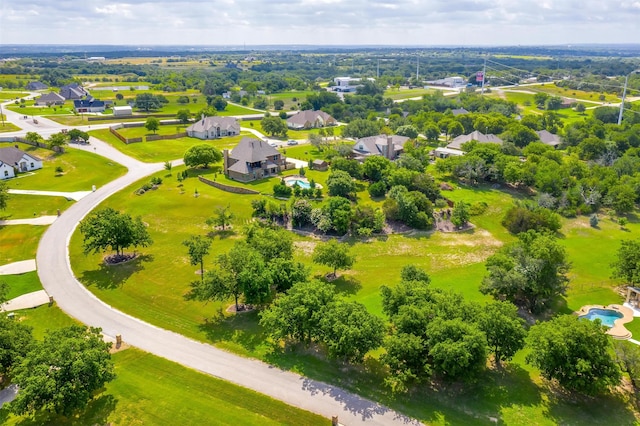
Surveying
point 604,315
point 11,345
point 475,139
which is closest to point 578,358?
point 604,315

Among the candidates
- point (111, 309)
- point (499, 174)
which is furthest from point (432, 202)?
point (111, 309)

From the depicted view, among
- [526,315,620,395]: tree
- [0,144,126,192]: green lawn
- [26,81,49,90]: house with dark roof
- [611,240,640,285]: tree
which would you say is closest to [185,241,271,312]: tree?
[526,315,620,395]: tree

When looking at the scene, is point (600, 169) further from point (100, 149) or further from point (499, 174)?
point (100, 149)

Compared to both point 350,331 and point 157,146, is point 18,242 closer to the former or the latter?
point 350,331

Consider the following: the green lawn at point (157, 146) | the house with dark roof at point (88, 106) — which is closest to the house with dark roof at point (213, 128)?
the green lawn at point (157, 146)

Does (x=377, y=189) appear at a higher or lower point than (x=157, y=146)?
lower

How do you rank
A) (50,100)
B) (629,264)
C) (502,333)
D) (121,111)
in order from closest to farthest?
1. (502,333)
2. (629,264)
3. (121,111)
4. (50,100)
